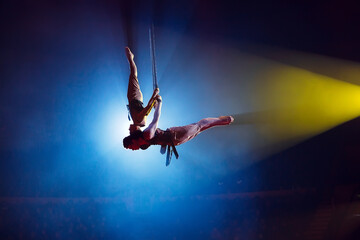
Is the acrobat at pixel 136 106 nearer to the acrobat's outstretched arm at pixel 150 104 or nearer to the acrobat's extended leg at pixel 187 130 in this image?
the acrobat's outstretched arm at pixel 150 104

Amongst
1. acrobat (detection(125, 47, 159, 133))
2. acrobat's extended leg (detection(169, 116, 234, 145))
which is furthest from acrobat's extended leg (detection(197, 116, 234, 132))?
acrobat (detection(125, 47, 159, 133))

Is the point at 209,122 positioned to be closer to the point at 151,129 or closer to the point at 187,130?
the point at 187,130

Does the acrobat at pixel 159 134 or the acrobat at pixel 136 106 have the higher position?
the acrobat at pixel 136 106

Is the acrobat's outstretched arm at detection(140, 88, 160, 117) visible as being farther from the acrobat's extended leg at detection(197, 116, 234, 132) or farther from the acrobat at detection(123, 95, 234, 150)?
the acrobat's extended leg at detection(197, 116, 234, 132)

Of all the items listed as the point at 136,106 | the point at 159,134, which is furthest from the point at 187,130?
the point at 136,106

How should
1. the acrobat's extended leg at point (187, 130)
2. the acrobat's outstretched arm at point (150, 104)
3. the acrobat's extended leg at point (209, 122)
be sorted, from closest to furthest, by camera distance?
1. the acrobat's outstretched arm at point (150, 104)
2. the acrobat's extended leg at point (187, 130)
3. the acrobat's extended leg at point (209, 122)

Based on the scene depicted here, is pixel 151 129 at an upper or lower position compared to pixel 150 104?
lower

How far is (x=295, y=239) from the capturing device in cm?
518

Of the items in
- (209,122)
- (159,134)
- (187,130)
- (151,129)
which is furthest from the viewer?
(209,122)

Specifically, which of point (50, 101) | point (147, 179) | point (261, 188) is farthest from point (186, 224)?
point (50, 101)

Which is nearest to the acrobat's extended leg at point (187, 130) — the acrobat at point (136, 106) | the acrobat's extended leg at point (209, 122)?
the acrobat's extended leg at point (209, 122)

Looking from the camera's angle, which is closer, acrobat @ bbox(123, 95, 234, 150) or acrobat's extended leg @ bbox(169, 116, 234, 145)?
acrobat @ bbox(123, 95, 234, 150)

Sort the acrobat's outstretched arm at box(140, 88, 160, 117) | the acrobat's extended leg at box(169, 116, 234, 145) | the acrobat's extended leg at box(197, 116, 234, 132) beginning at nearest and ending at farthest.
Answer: the acrobat's outstretched arm at box(140, 88, 160, 117), the acrobat's extended leg at box(169, 116, 234, 145), the acrobat's extended leg at box(197, 116, 234, 132)

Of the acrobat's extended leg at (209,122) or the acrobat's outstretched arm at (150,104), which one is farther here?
the acrobat's extended leg at (209,122)
